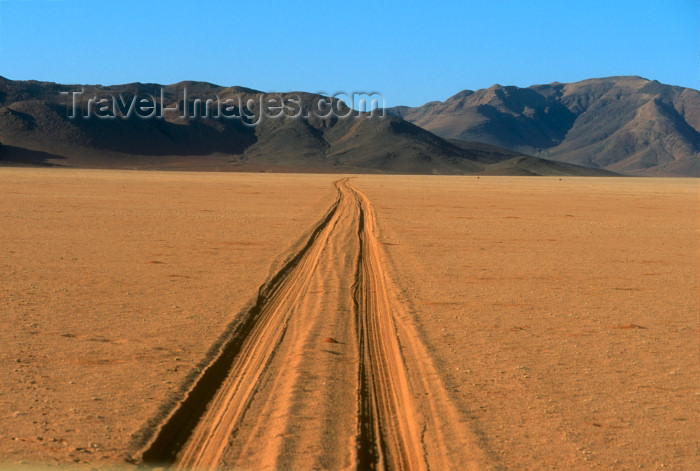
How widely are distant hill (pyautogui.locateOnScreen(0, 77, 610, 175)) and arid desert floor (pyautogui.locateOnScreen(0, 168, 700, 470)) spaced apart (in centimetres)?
12527

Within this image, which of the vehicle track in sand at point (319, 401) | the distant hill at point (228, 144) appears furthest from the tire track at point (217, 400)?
the distant hill at point (228, 144)

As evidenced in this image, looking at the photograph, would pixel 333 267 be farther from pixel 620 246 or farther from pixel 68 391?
pixel 620 246

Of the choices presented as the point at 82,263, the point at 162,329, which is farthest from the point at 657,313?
the point at 82,263

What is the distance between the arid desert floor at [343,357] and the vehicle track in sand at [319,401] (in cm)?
2

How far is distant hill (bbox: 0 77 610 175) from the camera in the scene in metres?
154

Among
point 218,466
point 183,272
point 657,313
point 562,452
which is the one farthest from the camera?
point 183,272

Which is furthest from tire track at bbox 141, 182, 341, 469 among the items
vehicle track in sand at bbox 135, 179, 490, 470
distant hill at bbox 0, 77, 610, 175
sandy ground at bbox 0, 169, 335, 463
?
distant hill at bbox 0, 77, 610, 175

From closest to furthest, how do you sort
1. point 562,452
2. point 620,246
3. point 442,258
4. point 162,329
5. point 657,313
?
point 562,452, point 162,329, point 657,313, point 442,258, point 620,246

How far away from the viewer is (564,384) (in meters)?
7.14

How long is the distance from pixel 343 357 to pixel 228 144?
17869cm

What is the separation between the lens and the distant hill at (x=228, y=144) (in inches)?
6063

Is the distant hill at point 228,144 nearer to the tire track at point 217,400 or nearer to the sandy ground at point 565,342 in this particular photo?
the sandy ground at point 565,342

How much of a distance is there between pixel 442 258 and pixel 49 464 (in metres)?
12.1

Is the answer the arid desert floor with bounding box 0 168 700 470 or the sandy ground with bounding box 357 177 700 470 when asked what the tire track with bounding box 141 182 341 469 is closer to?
the arid desert floor with bounding box 0 168 700 470
